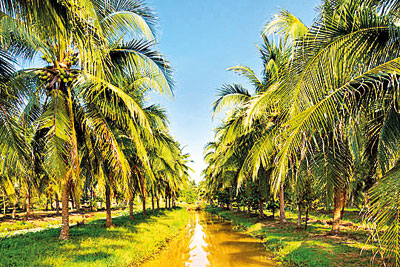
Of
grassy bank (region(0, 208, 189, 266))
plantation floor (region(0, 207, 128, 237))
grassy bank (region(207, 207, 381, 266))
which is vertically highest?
grassy bank (region(0, 208, 189, 266))

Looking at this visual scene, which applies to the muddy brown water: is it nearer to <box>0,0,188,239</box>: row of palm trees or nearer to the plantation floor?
<box>0,0,188,239</box>: row of palm trees

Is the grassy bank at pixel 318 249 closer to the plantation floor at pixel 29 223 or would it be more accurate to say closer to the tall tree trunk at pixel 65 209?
the tall tree trunk at pixel 65 209

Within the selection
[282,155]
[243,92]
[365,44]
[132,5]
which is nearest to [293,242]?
[243,92]

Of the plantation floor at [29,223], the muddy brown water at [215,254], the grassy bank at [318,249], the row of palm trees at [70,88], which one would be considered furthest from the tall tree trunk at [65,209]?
the grassy bank at [318,249]

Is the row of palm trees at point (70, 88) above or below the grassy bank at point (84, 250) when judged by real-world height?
above

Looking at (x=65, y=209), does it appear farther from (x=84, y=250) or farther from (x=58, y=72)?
(x=58, y=72)

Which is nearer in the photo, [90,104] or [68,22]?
[68,22]

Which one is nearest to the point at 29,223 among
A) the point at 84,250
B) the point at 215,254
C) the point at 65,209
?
the point at 65,209

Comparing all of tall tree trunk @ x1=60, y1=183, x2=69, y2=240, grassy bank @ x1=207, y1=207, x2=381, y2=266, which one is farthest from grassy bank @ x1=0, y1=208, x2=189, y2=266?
grassy bank @ x1=207, y1=207, x2=381, y2=266

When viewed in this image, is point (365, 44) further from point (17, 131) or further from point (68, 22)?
point (17, 131)

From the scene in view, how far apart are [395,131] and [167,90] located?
16.0 ft

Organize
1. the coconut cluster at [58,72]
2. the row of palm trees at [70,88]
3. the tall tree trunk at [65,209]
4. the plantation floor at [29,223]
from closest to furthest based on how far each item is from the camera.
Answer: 1. the row of palm trees at [70,88]
2. the coconut cluster at [58,72]
3. the tall tree trunk at [65,209]
4. the plantation floor at [29,223]

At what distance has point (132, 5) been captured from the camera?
16.5 feet

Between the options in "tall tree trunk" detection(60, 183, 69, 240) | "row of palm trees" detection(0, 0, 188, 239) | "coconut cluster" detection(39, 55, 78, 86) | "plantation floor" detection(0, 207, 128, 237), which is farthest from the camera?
"plantation floor" detection(0, 207, 128, 237)
